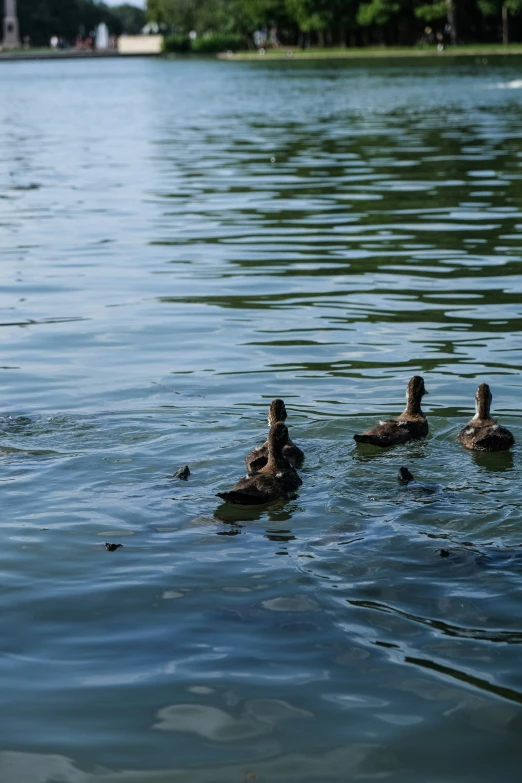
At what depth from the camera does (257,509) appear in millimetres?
9203

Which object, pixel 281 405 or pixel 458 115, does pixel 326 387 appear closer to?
pixel 281 405

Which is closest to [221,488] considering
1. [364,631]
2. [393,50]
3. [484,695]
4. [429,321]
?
[364,631]

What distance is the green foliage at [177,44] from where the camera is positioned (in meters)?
182

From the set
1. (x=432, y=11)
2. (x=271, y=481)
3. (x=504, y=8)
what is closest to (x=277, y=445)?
(x=271, y=481)

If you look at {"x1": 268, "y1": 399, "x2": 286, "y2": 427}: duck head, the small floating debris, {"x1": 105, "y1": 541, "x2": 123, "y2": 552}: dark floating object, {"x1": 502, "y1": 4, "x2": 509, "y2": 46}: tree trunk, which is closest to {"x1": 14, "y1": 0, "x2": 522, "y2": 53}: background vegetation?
{"x1": 502, "y1": 4, "x2": 509, "y2": 46}: tree trunk

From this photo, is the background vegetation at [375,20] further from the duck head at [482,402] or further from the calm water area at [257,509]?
the duck head at [482,402]

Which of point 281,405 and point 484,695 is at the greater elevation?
point 281,405

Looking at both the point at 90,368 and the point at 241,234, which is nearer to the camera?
the point at 90,368

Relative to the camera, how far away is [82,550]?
28.2 ft

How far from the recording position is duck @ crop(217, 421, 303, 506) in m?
8.91

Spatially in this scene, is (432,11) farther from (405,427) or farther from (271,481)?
(271,481)

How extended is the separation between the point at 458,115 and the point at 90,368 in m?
39.1

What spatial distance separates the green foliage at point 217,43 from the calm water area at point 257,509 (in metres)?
152

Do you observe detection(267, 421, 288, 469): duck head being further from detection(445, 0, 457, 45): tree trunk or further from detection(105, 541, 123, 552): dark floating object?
detection(445, 0, 457, 45): tree trunk
